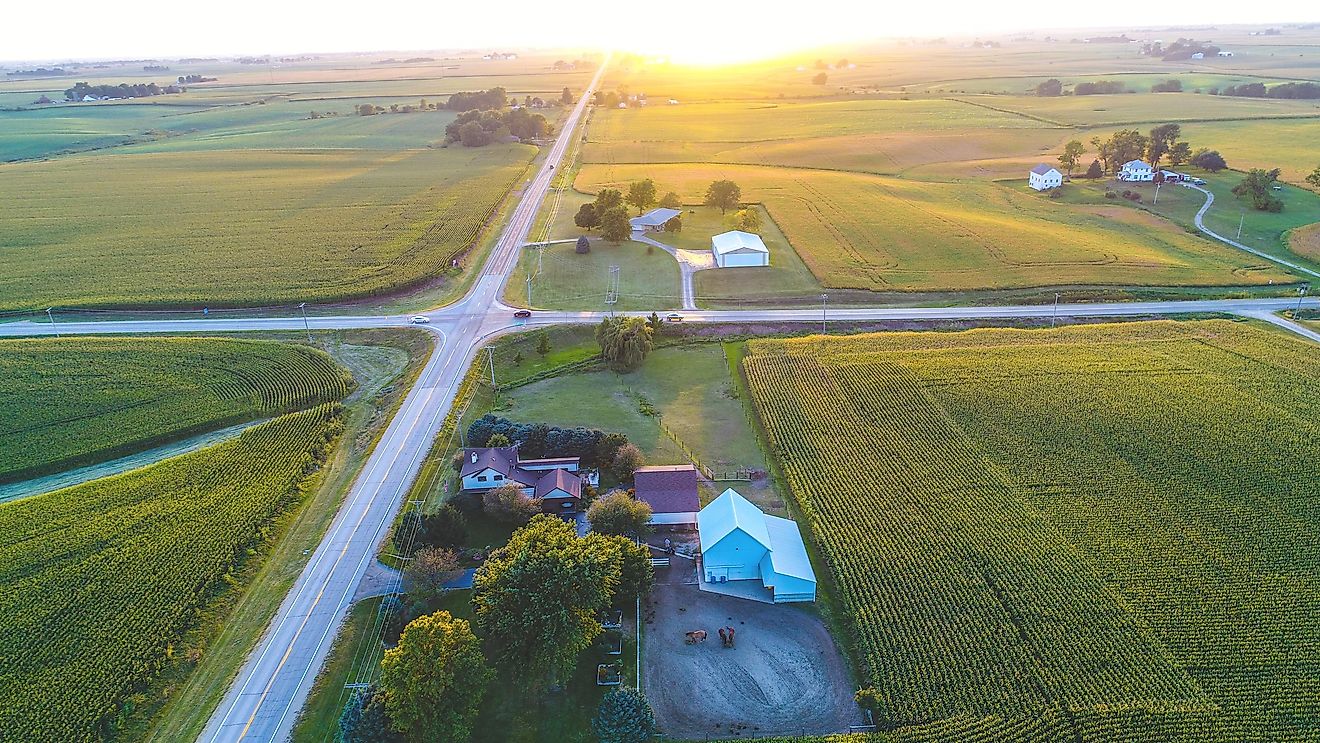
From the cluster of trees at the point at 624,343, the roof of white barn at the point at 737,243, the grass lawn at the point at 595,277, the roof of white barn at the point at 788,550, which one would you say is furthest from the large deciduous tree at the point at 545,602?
the roof of white barn at the point at 737,243


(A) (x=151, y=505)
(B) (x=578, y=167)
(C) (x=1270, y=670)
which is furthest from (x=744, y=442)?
(B) (x=578, y=167)

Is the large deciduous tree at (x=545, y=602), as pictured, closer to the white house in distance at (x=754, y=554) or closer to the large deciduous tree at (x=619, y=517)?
the large deciduous tree at (x=619, y=517)

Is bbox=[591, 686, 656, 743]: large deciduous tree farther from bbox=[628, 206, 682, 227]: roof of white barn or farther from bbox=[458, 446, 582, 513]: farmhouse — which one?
bbox=[628, 206, 682, 227]: roof of white barn

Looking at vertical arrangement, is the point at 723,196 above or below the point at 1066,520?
above

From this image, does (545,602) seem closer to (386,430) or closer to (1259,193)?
(386,430)

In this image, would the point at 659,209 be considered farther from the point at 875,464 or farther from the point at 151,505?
the point at 151,505

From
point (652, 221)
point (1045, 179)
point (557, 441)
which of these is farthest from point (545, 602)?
point (1045, 179)

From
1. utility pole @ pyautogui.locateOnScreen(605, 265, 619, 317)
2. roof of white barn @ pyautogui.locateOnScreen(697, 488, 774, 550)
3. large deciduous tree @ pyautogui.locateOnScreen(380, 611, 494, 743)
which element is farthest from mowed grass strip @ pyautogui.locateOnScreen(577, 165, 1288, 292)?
large deciduous tree @ pyautogui.locateOnScreen(380, 611, 494, 743)
